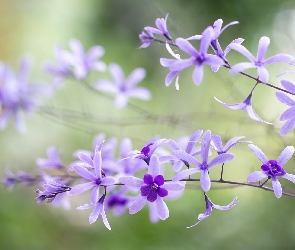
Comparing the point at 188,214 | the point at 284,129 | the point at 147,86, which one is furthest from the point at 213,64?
the point at 147,86

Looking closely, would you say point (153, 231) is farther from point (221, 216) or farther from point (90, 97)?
point (90, 97)

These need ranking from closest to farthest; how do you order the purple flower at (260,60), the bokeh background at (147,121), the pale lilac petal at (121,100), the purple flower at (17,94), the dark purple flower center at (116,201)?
the purple flower at (260,60), the dark purple flower center at (116,201), the pale lilac petal at (121,100), the purple flower at (17,94), the bokeh background at (147,121)

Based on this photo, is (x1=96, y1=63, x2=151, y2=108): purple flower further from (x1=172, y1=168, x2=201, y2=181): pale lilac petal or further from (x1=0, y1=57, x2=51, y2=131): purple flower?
(x1=172, y1=168, x2=201, y2=181): pale lilac petal

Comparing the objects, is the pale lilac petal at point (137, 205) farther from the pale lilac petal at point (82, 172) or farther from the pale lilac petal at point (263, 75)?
the pale lilac petal at point (263, 75)

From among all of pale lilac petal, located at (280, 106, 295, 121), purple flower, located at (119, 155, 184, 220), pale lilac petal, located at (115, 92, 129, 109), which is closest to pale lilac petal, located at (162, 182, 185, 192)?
purple flower, located at (119, 155, 184, 220)

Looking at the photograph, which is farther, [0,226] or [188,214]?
[0,226]

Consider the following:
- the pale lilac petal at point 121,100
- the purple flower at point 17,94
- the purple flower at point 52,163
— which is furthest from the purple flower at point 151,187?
the purple flower at point 17,94
